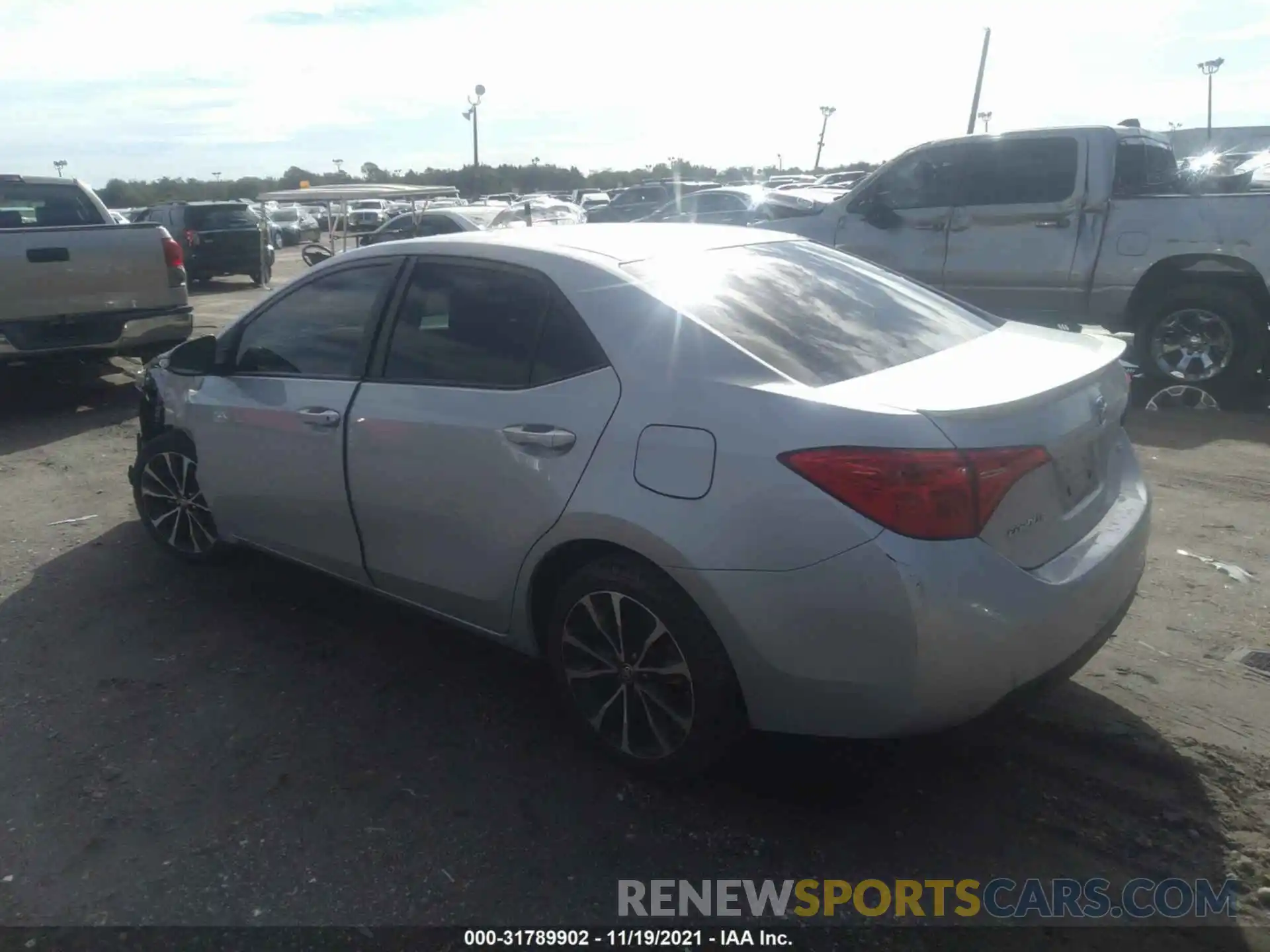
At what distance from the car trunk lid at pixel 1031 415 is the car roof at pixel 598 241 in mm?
921

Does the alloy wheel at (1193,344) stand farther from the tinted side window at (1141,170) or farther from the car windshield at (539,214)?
the car windshield at (539,214)

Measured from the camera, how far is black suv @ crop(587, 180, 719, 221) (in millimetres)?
19703

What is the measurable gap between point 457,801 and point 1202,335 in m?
7.33

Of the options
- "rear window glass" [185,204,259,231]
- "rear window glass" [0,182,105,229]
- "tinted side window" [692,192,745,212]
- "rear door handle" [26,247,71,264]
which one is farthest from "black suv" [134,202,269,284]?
"rear door handle" [26,247,71,264]

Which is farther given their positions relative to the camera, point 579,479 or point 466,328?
point 466,328

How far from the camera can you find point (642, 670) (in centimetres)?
300

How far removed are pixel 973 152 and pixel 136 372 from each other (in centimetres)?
819

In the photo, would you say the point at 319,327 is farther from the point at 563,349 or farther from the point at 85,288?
the point at 85,288

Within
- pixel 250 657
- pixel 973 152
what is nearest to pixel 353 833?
pixel 250 657

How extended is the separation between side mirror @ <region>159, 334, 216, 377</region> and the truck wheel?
705 cm

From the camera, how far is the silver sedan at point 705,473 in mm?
2553

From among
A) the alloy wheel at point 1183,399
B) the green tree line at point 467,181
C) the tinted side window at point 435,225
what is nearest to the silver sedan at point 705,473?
the alloy wheel at point 1183,399

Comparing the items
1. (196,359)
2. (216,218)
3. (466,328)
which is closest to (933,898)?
(466,328)

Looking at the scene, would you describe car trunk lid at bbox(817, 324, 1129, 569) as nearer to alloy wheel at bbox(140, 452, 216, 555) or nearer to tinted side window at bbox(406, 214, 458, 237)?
alloy wheel at bbox(140, 452, 216, 555)
